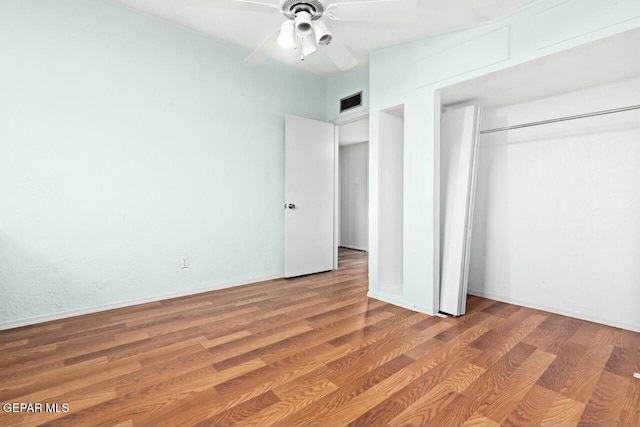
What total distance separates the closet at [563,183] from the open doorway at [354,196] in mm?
3184

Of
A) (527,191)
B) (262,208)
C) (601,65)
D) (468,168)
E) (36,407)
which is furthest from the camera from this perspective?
(262,208)

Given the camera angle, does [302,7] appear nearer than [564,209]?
Yes

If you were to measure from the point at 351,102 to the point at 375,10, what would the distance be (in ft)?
7.22

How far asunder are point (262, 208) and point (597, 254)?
330 centimetres

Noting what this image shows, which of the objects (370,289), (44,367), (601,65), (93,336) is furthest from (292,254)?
(601,65)

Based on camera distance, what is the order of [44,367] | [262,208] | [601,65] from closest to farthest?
[44,367]
[601,65]
[262,208]

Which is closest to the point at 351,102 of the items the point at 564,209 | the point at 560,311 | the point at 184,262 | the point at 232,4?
the point at 232,4

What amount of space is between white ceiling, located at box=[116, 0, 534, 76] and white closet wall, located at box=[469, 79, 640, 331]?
1.10 metres

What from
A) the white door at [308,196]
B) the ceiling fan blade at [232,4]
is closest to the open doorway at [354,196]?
the white door at [308,196]

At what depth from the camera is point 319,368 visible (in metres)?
1.88

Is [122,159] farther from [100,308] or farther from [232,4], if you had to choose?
[232,4]

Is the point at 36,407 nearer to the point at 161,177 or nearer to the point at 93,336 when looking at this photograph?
the point at 93,336

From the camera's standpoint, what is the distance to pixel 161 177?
3.13 metres

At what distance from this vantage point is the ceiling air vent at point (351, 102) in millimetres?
4035
